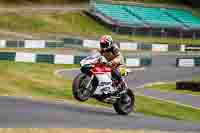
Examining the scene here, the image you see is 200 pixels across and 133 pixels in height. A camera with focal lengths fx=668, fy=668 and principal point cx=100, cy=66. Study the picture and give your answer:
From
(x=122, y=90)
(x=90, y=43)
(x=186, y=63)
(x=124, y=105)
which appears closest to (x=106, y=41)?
(x=122, y=90)

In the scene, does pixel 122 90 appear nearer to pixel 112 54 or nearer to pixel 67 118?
pixel 112 54

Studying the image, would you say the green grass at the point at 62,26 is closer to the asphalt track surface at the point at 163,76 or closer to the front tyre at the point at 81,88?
the asphalt track surface at the point at 163,76

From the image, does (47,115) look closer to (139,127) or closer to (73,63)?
(139,127)

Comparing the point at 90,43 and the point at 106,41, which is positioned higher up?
the point at 106,41

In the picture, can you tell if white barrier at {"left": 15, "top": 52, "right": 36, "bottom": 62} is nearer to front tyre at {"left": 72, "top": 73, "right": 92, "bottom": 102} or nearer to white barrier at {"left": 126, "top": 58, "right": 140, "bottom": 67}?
white barrier at {"left": 126, "top": 58, "right": 140, "bottom": 67}

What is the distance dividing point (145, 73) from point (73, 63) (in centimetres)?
419

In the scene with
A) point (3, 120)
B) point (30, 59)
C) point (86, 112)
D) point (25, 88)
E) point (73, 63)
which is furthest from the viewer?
point (73, 63)

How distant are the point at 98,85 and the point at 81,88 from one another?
0.52 metres

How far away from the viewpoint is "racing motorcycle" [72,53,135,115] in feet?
58.3

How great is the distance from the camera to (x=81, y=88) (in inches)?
701

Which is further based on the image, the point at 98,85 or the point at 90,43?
the point at 90,43

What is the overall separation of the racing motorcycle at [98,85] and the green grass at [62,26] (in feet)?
123

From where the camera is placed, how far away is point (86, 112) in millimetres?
17594

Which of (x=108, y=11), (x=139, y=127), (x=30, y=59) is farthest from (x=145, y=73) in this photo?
(x=108, y=11)
